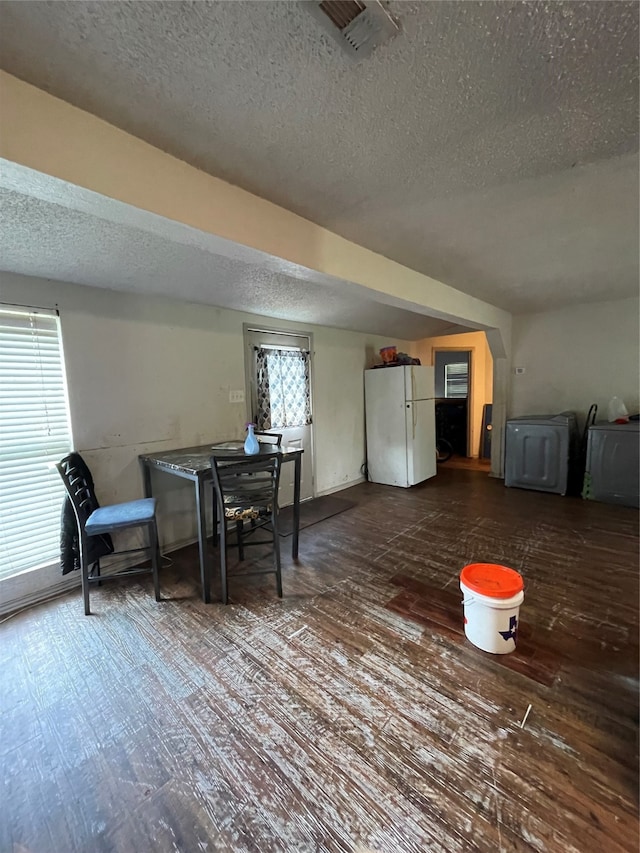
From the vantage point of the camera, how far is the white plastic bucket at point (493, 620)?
5.56 feet

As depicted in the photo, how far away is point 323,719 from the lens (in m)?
1.43

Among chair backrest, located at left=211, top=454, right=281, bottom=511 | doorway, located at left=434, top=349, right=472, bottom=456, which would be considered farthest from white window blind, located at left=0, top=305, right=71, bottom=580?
doorway, located at left=434, top=349, right=472, bottom=456

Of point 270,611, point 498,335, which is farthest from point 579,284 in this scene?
point 270,611

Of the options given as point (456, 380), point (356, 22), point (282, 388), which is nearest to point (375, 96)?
point (356, 22)

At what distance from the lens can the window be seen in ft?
22.2

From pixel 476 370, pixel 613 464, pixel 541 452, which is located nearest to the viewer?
pixel 613 464

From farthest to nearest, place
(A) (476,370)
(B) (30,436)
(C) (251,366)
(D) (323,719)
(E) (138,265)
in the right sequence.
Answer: (A) (476,370) < (C) (251,366) < (B) (30,436) < (E) (138,265) < (D) (323,719)

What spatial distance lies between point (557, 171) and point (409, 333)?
13.1 feet

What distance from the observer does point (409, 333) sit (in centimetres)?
545

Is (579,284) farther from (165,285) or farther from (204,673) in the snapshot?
(204,673)

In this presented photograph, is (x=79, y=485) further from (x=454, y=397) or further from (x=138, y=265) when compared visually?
(x=454, y=397)

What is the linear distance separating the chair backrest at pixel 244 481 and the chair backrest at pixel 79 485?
852 mm

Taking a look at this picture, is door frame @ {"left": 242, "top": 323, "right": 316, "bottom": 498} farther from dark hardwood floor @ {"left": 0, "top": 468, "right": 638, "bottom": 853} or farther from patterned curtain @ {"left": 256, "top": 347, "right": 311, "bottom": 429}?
dark hardwood floor @ {"left": 0, "top": 468, "right": 638, "bottom": 853}

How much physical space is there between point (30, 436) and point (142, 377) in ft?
2.85
